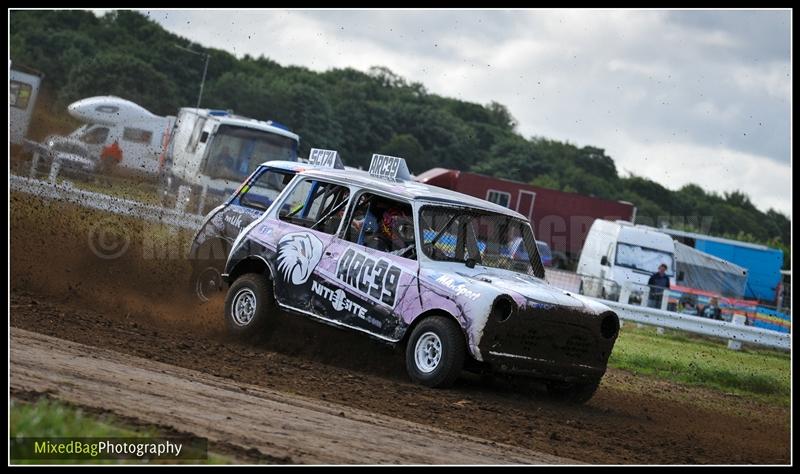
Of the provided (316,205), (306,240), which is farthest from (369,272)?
(316,205)

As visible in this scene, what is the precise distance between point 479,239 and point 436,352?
1477 mm

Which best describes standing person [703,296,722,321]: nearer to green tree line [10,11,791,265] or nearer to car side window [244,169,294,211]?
car side window [244,169,294,211]

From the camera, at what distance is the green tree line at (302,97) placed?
5312 centimetres

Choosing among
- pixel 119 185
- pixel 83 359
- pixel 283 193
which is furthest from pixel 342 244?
pixel 119 185

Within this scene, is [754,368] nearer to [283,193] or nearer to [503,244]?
[503,244]

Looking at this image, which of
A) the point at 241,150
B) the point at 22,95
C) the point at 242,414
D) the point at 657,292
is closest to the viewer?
the point at 242,414

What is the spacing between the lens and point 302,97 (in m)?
54.9

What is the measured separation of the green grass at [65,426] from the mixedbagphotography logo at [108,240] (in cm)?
780

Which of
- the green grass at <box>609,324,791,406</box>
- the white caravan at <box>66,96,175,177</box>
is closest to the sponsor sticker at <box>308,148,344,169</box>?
the green grass at <box>609,324,791,406</box>

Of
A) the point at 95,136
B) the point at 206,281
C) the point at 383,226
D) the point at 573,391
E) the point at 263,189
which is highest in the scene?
the point at 95,136

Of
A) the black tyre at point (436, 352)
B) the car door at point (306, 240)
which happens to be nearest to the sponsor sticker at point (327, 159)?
the car door at point (306, 240)

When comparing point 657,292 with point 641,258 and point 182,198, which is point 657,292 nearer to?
point 641,258

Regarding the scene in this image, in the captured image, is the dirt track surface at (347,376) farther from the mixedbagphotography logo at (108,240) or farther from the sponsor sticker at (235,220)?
the sponsor sticker at (235,220)

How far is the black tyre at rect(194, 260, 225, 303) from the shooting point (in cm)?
1267
